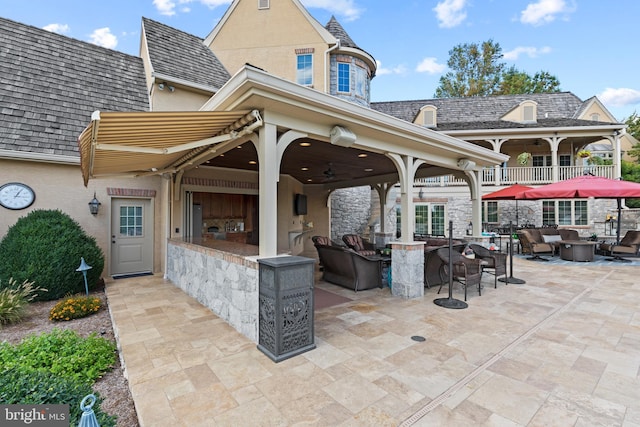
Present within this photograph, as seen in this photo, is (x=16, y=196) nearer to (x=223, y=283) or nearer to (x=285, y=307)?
(x=223, y=283)

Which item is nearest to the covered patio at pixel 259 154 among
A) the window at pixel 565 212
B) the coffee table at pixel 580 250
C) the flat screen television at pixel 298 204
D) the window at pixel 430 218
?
the flat screen television at pixel 298 204

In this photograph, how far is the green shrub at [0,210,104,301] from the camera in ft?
17.3

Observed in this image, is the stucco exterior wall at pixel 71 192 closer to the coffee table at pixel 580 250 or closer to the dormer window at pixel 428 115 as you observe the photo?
the coffee table at pixel 580 250

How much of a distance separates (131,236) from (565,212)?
19.2 m

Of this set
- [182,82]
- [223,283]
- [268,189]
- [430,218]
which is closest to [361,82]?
[430,218]

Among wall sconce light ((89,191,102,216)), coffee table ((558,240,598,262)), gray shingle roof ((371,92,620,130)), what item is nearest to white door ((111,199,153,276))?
wall sconce light ((89,191,102,216))

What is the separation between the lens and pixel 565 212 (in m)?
15.2

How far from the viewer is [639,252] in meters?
9.48

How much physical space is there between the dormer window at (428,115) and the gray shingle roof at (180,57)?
1151cm

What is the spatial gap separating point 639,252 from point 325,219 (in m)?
10.7

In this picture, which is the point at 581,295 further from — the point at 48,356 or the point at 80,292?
the point at 80,292

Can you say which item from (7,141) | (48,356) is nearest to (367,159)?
(48,356)

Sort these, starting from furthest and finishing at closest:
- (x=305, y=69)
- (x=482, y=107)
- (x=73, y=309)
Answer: (x=482, y=107), (x=305, y=69), (x=73, y=309)

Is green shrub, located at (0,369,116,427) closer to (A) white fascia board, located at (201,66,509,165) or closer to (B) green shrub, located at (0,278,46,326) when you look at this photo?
(A) white fascia board, located at (201,66,509,165)
